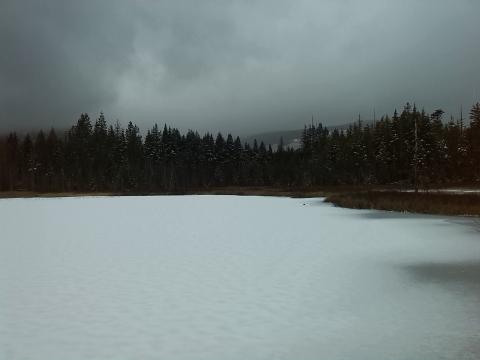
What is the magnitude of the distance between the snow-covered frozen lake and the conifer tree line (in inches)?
2481

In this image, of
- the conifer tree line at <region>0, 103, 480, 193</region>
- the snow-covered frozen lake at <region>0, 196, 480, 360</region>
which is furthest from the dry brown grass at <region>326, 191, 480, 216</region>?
the conifer tree line at <region>0, 103, 480, 193</region>

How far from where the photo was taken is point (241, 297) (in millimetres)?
9992

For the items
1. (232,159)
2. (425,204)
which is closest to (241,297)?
(425,204)

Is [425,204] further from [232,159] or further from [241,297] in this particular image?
[232,159]

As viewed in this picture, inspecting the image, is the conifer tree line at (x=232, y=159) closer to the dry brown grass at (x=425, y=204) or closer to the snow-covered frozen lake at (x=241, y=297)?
the dry brown grass at (x=425, y=204)

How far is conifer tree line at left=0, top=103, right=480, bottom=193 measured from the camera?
9219 centimetres

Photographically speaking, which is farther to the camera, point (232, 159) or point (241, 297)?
point (232, 159)

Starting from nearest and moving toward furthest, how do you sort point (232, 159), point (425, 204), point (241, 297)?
point (241, 297), point (425, 204), point (232, 159)

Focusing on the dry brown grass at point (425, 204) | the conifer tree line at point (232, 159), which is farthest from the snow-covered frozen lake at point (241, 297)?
the conifer tree line at point (232, 159)

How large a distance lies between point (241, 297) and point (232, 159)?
14171 centimetres

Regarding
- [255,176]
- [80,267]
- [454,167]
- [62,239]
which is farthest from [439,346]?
[255,176]

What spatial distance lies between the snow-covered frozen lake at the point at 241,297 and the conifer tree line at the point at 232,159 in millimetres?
63006

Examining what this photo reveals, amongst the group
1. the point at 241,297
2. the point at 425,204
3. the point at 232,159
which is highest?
the point at 232,159

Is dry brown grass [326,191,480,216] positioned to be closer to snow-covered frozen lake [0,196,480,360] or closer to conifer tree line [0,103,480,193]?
snow-covered frozen lake [0,196,480,360]
